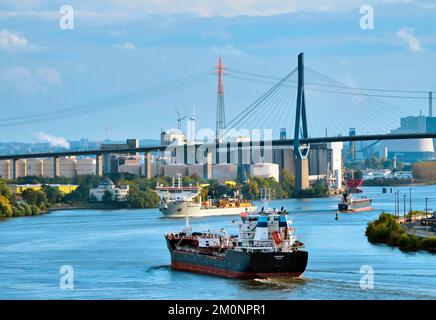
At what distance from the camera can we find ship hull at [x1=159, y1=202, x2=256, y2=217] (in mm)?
30469

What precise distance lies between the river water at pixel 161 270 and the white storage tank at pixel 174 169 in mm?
27473

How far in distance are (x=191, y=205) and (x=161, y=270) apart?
55.9 feet

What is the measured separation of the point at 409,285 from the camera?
1169cm

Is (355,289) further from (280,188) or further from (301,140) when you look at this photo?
(280,188)

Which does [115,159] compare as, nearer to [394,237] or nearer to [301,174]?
[301,174]

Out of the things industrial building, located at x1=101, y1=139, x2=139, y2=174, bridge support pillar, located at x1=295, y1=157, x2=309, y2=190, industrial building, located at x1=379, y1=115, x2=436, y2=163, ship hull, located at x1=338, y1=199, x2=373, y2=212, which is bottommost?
ship hull, located at x1=338, y1=199, x2=373, y2=212

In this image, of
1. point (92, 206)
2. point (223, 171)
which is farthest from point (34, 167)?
point (92, 206)

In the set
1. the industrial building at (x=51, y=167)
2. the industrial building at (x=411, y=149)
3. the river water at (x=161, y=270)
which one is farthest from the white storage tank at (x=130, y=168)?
the industrial building at (x=411, y=149)

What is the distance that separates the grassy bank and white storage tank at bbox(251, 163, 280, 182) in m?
29.2

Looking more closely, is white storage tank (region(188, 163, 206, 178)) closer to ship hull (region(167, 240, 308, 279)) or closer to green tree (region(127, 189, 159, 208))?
green tree (region(127, 189, 159, 208))

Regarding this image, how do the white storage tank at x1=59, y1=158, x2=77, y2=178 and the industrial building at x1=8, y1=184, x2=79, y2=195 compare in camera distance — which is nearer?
the industrial building at x1=8, y1=184, x2=79, y2=195
